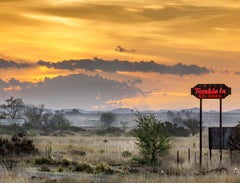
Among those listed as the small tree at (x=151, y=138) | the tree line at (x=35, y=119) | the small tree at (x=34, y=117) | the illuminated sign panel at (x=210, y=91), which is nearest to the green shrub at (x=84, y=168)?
the small tree at (x=151, y=138)

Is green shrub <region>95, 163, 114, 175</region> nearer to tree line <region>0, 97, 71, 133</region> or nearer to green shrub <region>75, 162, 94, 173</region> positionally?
green shrub <region>75, 162, 94, 173</region>

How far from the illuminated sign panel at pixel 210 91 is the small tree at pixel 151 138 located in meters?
4.45

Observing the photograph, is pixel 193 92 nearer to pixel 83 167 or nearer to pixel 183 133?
pixel 83 167

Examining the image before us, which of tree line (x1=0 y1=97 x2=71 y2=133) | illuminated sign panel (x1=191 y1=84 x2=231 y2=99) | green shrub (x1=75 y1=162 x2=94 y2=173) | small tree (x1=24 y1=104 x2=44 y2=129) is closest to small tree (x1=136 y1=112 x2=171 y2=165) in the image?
illuminated sign panel (x1=191 y1=84 x2=231 y2=99)

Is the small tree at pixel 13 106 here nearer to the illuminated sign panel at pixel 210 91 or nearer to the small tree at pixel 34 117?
the small tree at pixel 34 117

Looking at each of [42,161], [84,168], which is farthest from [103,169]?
[42,161]

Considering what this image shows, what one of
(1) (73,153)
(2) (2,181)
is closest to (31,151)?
(1) (73,153)

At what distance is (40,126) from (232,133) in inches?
3705

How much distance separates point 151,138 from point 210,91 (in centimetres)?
654

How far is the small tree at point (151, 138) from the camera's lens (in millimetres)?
43812

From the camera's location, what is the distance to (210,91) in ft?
149

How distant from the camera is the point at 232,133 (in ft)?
147

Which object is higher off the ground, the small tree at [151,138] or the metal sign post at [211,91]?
the metal sign post at [211,91]

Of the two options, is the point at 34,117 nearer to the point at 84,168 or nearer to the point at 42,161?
the point at 42,161
